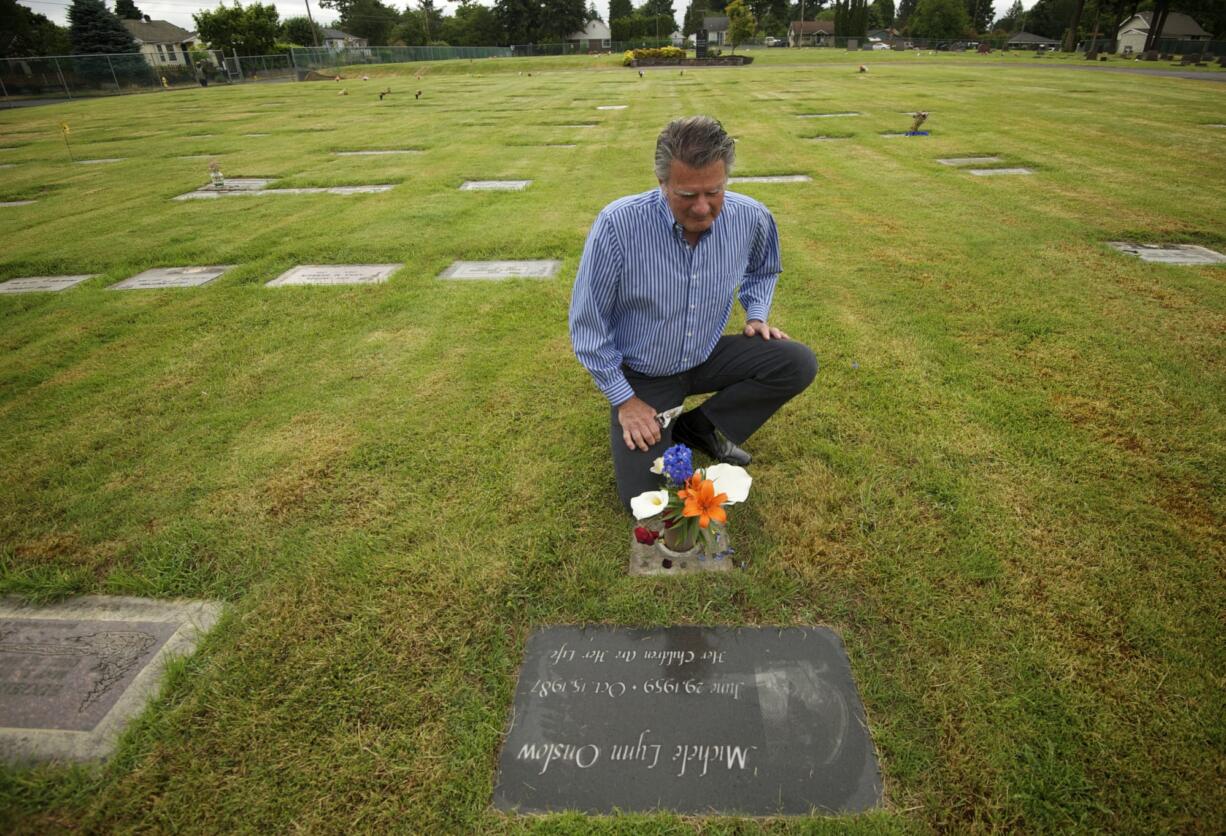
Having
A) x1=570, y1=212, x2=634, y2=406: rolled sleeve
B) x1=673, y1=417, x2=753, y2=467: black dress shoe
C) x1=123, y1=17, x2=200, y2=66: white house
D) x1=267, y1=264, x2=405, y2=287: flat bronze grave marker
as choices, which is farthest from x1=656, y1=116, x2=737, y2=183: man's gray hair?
x1=123, y1=17, x2=200, y2=66: white house

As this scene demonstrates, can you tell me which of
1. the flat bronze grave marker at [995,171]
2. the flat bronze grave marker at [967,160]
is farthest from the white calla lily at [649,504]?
the flat bronze grave marker at [967,160]

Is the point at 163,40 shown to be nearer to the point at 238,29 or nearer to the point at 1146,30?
the point at 238,29

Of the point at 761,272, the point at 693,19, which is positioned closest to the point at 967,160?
the point at 761,272

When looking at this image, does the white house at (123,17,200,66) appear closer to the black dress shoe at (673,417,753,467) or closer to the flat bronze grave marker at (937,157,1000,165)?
the flat bronze grave marker at (937,157,1000,165)

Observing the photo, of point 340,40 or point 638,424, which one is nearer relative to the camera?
point 638,424

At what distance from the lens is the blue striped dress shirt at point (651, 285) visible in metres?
2.48

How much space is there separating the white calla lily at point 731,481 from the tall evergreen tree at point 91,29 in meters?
61.4

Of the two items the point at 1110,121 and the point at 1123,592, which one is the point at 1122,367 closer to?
Answer: the point at 1123,592

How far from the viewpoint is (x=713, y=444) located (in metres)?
3.06

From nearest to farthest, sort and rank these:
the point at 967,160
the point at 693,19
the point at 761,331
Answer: the point at 761,331, the point at 967,160, the point at 693,19

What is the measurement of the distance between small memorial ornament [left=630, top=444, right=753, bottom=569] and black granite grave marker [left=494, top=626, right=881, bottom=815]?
0.38 m

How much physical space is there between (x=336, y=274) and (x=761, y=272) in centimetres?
413

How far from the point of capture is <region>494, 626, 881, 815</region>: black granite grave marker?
1709 millimetres

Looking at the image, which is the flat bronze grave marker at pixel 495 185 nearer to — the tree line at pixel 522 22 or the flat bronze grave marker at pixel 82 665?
the flat bronze grave marker at pixel 82 665
